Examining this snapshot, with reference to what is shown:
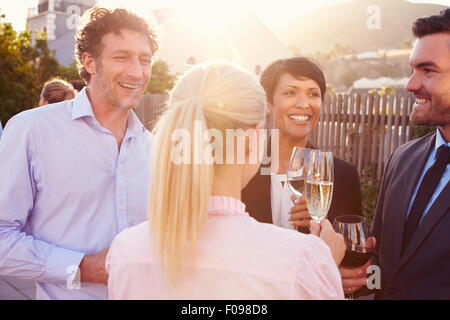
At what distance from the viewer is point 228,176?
1.47 metres

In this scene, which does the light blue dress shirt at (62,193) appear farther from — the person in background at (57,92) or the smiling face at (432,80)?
the person in background at (57,92)

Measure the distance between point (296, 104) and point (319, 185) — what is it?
108 cm

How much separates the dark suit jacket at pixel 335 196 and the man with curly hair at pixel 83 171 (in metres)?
0.76

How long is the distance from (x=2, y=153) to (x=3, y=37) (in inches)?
410

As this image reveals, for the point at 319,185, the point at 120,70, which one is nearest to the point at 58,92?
the point at 120,70

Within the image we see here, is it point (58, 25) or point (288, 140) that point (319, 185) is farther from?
point (58, 25)

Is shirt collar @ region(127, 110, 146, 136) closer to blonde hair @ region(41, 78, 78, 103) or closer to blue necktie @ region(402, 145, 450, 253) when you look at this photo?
blue necktie @ region(402, 145, 450, 253)

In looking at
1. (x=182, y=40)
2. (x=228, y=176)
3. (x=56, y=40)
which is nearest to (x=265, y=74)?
(x=228, y=176)

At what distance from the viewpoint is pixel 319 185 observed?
192cm

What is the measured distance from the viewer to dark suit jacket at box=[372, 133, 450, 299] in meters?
2.03

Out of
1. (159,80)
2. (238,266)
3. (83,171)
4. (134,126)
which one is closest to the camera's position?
(238,266)

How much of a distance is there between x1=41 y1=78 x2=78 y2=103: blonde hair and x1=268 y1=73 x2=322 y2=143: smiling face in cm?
366

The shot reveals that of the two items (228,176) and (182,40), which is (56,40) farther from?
(228,176)

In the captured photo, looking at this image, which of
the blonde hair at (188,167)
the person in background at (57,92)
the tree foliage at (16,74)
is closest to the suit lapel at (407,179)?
the blonde hair at (188,167)
